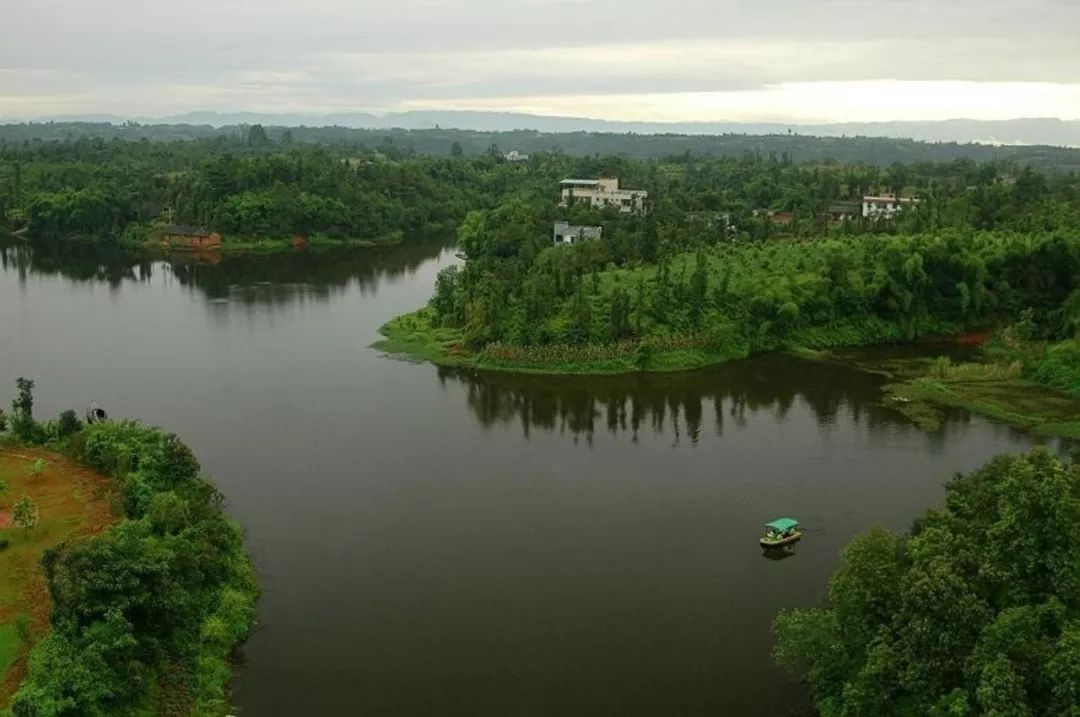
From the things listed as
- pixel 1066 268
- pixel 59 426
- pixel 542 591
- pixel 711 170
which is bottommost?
pixel 542 591

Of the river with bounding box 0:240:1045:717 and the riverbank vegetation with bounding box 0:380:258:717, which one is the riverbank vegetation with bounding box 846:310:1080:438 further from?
the riverbank vegetation with bounding box 0:380:258:717

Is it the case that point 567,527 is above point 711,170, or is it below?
below

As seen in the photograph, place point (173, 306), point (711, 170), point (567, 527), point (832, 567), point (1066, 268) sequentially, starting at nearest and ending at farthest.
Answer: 1. point (832, 567)
2. point (567, 527)
3. point (1066, 268)
4. point (173, 306)
5. point (711, 170)

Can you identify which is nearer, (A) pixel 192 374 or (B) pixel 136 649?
(B) pixel 136 649

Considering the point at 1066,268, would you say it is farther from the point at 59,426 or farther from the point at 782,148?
the point at 782,148

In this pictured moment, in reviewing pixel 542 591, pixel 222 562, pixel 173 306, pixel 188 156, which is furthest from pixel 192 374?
pixel 188 156

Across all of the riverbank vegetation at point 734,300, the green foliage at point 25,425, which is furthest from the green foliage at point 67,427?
the riverbank vegetation at point 734,300

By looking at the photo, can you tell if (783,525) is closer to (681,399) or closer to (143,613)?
(681,399)

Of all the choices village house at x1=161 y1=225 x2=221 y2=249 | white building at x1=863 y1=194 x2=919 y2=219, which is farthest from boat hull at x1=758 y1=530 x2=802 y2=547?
village house at x1=161 y1=225 x2=221 y2=249
